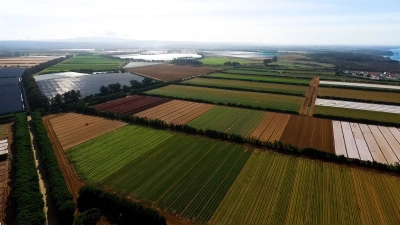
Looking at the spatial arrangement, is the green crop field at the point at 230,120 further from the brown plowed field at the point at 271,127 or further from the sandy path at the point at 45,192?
the sandy path at the point at 45,192

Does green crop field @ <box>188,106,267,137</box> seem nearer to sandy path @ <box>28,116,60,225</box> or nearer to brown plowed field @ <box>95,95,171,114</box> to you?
brown plowed field @ <box>95,95,171,114</box>

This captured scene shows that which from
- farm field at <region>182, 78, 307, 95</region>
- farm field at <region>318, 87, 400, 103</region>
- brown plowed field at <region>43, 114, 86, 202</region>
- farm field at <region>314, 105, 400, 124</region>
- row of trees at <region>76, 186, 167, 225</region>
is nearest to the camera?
row of trees at <region>76, 186, 167, 225</region>

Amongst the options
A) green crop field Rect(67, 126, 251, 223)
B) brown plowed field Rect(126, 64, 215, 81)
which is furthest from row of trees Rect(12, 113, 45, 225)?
brown plowed field Rect(126, 64, 215, 81)

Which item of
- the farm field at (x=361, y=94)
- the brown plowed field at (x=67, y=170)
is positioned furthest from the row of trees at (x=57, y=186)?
the farm field at (x=361, y=94)

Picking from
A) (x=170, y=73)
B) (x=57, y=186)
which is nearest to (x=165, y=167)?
(x=57, y=186)

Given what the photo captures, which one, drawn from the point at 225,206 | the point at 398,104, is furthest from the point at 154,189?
the point at 398,104

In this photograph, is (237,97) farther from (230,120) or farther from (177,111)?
(230,120)
